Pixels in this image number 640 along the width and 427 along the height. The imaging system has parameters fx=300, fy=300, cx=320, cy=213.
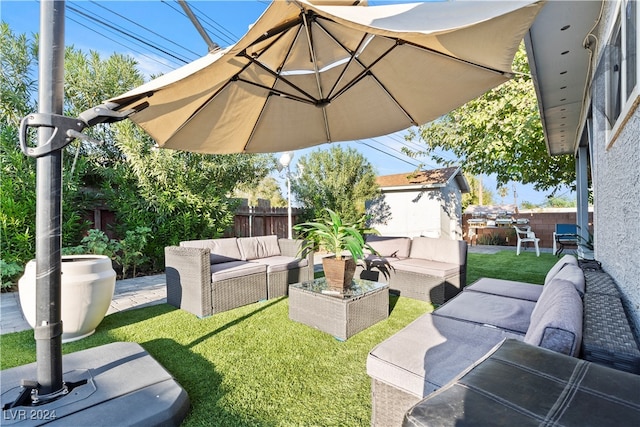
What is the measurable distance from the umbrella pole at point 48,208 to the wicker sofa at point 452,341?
181 centimetres

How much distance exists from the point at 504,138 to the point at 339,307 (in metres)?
5.74

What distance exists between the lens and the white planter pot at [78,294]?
9.14 feet

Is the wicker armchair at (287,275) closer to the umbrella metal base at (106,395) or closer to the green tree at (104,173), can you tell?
the umbrella metal base at (106,395)

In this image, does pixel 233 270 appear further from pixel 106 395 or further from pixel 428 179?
pixel 428 179

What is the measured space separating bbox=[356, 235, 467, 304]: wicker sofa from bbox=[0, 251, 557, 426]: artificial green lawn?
283 mm

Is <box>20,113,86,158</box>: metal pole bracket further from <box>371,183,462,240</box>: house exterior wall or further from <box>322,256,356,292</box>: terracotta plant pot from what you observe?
<box>371,183,462,240</box>: house exterior wall

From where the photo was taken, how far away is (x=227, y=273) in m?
3.81

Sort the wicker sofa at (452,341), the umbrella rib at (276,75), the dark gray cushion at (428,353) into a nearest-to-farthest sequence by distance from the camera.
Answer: the wicker sofa at (452,341) < the dark gray cushion at (428,353) < the umbrella rib at (276,75)

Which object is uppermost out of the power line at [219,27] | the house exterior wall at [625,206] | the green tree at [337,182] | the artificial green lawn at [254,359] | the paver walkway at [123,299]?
the power line at [219,27]

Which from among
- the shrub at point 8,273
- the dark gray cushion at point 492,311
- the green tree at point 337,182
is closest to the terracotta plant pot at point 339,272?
the dark gray cushion at point 492,311

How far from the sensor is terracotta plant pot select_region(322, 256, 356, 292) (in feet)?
10.9

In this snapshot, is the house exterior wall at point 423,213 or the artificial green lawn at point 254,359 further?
the house exterior wall at point 423,213

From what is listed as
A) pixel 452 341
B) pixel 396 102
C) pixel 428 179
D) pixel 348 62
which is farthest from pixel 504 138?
pixel 428 179

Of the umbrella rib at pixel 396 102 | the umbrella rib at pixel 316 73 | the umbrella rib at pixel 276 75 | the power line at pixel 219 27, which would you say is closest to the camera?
the umbrella rib at pixel 316 73
